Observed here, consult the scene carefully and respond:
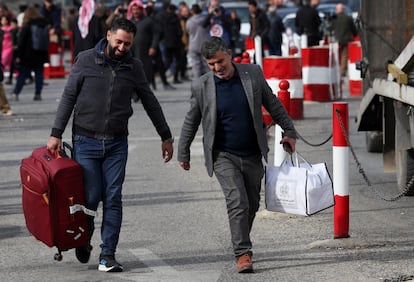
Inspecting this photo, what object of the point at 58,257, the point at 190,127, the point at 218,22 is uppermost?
the point at 190,127

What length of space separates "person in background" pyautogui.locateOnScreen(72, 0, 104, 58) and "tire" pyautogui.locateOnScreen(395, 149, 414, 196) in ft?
32.9

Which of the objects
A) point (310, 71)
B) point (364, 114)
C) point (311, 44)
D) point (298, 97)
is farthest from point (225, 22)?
point (364, 114)

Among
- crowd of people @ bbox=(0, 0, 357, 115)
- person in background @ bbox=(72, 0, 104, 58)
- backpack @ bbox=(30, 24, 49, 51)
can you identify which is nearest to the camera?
person in background @ bbox=(72, 0, 104, 58)

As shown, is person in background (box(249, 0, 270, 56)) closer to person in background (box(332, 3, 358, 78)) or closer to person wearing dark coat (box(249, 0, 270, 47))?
person wearing dark coat (box(249, 0, 270, 47))

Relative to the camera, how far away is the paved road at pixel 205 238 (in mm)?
9094

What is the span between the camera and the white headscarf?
2190 cm

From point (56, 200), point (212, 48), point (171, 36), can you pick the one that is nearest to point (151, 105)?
point (212, 48)

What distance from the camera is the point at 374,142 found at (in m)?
16.0

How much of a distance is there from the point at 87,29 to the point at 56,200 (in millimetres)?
13199

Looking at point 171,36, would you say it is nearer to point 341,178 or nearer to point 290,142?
point 341,178

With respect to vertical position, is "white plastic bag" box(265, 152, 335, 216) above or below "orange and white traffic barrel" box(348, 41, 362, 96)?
above

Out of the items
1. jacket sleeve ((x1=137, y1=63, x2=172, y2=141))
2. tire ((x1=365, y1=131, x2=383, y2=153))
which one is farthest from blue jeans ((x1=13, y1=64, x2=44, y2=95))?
jacket sleeve ((x1=137, y1=63, x2=172, y2=141))

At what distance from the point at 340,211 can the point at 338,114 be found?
70cm


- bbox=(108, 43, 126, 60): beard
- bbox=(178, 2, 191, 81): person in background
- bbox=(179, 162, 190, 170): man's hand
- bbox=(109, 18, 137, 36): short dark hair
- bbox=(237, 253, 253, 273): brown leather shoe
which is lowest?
bbox=(178, 2, 191, 81): person in background
